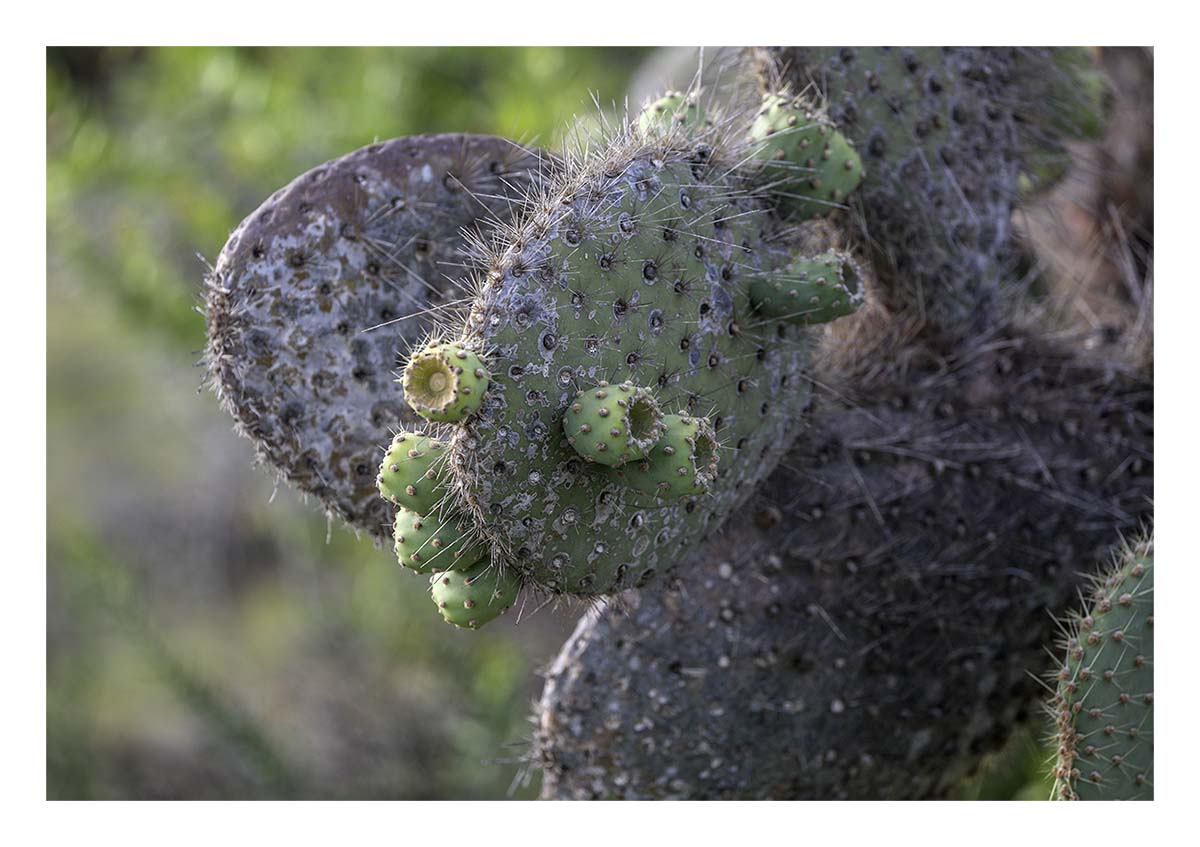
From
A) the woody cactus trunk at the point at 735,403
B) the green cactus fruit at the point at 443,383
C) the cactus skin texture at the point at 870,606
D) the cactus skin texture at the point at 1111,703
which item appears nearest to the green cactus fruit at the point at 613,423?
the woody cactus trunk at the point at 735,403

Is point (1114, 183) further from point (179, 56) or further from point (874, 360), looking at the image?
point (179, 56)

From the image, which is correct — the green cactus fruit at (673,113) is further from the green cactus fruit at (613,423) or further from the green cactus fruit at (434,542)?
the green cactus fruit at (434,542)

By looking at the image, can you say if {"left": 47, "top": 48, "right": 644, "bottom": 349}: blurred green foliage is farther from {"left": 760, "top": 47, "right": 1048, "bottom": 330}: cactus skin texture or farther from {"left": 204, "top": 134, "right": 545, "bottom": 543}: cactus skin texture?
{"left": 204, "top": 134, "right": 545, "bottom": 543}: cactus skin texture

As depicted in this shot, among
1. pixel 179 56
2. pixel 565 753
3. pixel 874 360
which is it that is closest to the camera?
pixel 565 753

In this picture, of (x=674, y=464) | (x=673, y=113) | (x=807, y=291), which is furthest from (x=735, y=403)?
(x=673, y=113)

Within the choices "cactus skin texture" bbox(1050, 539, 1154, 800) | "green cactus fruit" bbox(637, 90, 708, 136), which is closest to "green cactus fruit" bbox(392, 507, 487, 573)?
"green cactus fruit" bbox(637, 90, 708, 136)

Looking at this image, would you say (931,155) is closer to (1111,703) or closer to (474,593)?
(1111,703)
